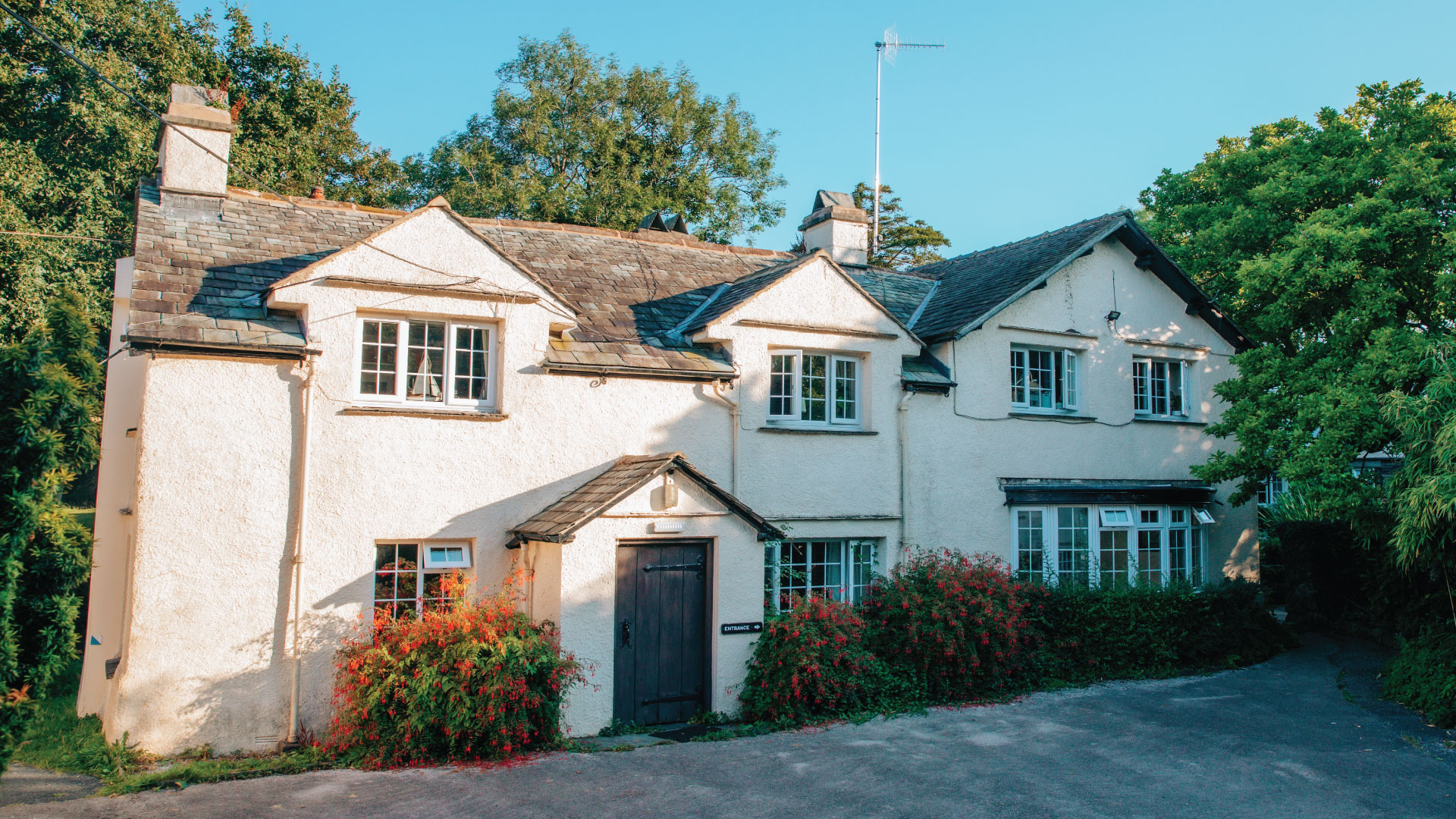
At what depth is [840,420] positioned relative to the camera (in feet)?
47.7

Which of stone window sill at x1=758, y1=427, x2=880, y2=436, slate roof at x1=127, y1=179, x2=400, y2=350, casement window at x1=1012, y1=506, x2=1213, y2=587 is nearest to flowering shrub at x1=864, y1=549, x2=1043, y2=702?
casement window at x1=1012, y1=506, x2=1213, y2=587

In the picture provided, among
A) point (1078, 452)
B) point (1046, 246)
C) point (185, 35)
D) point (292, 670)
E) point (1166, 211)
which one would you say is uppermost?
point (185, 35)

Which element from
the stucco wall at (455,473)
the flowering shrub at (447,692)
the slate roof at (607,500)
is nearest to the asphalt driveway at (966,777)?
the flowering shrub at (447,692)

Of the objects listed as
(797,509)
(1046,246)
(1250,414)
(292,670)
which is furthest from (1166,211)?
(292,670)

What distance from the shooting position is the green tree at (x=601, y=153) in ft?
98.3

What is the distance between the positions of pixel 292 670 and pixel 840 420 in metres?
8.36

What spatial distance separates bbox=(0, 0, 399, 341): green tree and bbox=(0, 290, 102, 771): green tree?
14.4m

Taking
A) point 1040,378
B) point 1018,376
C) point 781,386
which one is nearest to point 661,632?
point 781,386

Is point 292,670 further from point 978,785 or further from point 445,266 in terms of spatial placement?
point 978,785

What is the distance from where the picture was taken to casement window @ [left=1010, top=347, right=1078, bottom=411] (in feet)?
54.2

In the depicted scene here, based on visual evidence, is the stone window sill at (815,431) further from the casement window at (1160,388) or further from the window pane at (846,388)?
the casement window at (1160,388)

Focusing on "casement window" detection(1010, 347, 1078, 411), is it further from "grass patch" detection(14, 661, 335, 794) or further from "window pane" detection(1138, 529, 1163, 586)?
"grass patch" detection(14, 661, 335, 794)

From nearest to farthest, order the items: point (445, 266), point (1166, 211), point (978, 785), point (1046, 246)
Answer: point (978, 785) → point (445, 266) → point (1046, 246) → point (1166, 211)

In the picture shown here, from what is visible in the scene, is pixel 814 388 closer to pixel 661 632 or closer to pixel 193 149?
pixel 661 632
